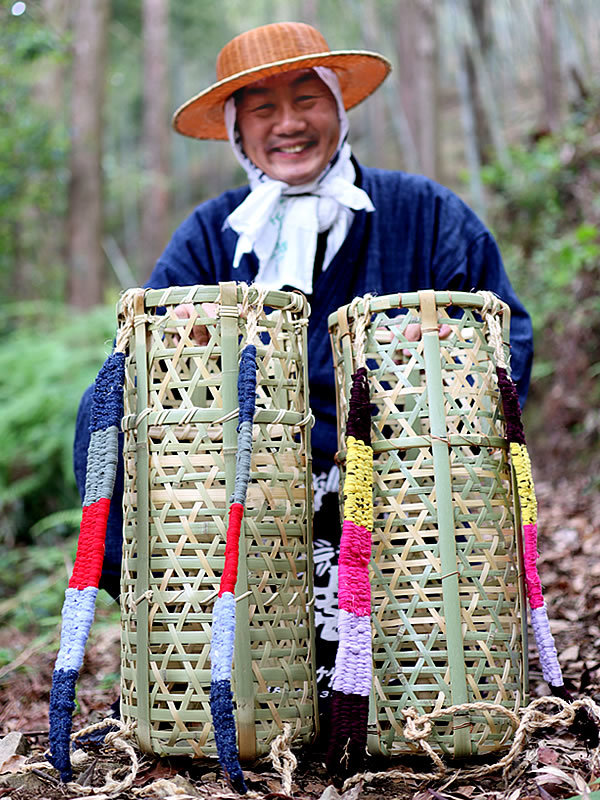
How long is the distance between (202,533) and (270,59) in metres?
1.34

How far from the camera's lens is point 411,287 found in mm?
2318

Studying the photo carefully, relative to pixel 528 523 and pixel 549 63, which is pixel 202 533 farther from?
pixel 549 63

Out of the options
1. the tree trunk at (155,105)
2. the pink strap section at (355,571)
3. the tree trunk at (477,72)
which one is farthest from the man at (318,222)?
the tree trunk at (155,105)

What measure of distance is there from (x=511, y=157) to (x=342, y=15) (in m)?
15.3

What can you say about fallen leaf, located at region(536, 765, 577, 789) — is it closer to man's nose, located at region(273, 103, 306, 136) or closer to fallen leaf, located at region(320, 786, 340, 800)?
fallen leaf, located at region(320, 786, 340, 800)

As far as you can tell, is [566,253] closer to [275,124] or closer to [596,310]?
[596,310]

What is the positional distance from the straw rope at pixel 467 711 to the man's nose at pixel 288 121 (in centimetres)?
155

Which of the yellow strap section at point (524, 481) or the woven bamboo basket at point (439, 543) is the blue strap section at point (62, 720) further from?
the yellow strap section at point (524, 481)

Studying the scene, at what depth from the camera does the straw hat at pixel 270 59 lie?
7.10 ft

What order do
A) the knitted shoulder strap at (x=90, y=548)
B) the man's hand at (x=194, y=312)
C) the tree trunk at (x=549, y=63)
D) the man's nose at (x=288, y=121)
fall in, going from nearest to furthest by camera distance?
1. the knitted shoulder strap at (x=90, y=548)
2. the man's hand at (x=194, y=312)
3. the man's nose at (x=288, y=121)
4. the tree trunk at (x=549, y=63)

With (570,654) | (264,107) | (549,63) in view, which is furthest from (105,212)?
(570,654)

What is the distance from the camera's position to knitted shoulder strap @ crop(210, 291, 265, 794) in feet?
4.51

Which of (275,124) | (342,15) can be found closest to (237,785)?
(275,124)

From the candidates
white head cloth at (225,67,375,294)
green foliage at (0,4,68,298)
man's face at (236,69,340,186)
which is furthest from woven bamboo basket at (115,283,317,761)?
green foliage at (0,4,68,298)
